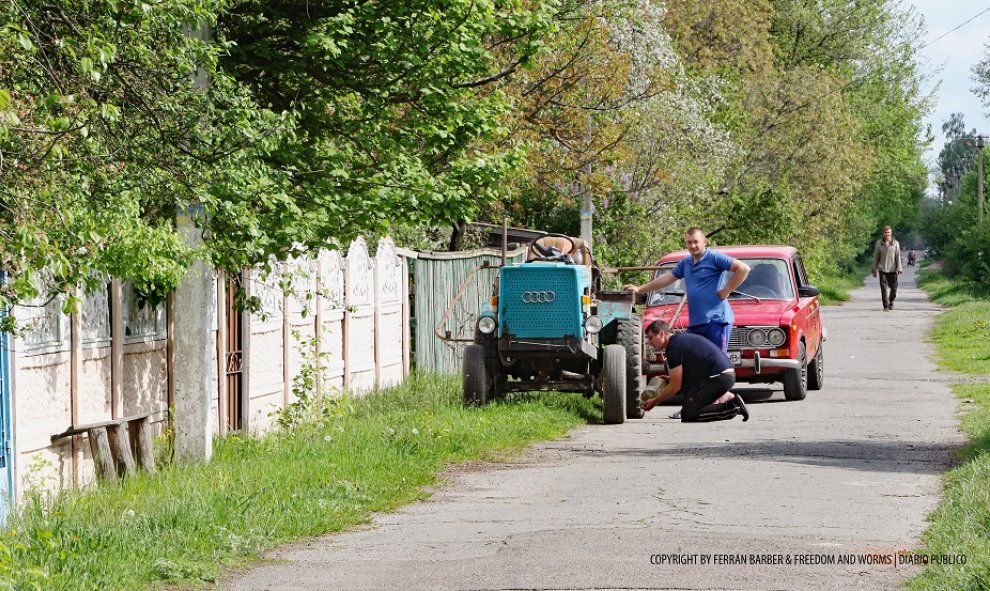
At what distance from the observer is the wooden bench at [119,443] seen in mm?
10938

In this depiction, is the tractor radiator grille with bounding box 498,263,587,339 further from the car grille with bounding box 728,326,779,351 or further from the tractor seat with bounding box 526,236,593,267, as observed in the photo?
the car grille with bounding box 728,326,779,351

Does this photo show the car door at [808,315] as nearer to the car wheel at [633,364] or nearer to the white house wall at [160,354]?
the car wheel at [633,364]

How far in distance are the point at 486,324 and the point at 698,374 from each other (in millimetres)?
3431

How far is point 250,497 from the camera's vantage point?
923cm

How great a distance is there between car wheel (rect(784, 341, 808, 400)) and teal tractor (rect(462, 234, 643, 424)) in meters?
2.46

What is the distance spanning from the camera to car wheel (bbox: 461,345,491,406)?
1546 centimetres

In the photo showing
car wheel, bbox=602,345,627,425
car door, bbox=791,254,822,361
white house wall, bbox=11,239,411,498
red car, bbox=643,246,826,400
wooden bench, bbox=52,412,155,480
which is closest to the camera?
white house wall, bbox=11,239,411,498

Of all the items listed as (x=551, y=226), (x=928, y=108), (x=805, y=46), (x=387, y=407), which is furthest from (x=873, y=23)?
(x=387, y=407)

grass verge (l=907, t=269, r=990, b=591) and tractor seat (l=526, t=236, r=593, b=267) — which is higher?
tractor seat (l=526, t=236, r=593, b=267)

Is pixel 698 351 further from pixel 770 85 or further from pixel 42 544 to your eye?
pixel 770 85

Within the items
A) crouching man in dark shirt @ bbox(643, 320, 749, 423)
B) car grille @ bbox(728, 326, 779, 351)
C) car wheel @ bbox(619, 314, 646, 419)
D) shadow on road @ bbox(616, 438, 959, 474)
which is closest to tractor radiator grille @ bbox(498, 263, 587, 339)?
car wheel @ bbox(619, 314, 646, 419)

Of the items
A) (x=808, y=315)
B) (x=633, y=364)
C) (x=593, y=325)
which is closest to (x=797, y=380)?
(x=808, y=315)

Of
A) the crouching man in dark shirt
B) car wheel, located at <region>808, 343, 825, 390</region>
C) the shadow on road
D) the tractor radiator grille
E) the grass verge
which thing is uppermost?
the tractor radiator grille

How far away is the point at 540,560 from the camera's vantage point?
24.5 feet
